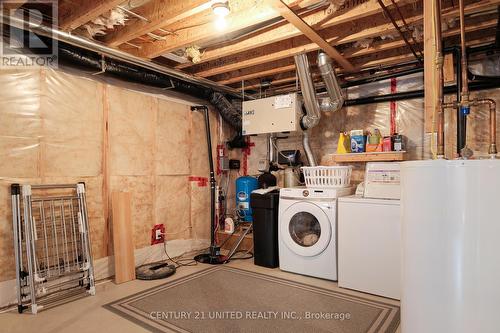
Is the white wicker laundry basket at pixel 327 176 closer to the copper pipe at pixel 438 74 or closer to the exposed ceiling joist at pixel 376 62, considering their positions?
the exposed ceiling joist at pixel 376 62

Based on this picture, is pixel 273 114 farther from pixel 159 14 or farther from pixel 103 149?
pixel 103 149

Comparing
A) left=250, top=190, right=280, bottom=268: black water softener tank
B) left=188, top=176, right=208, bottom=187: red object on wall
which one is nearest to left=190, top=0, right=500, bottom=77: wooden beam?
left=188, top=176, right=208, bottom=187: red object on wall

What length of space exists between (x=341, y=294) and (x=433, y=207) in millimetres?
1626

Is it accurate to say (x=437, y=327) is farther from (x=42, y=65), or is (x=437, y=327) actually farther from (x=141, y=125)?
(x=42, y=65)

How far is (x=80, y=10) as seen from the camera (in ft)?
7.67

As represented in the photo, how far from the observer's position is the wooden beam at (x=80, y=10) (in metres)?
2.20

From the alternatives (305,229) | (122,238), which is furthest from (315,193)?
(122,238)

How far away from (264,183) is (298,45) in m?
1.96

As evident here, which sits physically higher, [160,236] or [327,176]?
[327,176]

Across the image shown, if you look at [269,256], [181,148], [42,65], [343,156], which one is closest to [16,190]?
[42,65]

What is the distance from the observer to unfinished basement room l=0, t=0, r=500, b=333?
5.18 ft

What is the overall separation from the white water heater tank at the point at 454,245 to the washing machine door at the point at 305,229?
1.51 metres

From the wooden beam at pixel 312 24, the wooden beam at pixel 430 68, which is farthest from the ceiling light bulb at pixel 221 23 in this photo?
the wooden beam at pixel 430 68

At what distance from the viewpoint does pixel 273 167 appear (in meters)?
4.47
